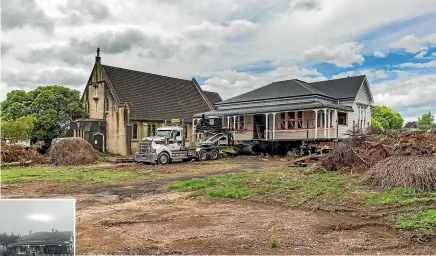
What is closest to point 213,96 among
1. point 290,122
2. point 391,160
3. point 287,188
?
point 290,122

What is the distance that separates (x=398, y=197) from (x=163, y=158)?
16.4 meters

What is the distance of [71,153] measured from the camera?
25312mm

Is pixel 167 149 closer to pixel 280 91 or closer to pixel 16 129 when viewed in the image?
pixel 280 91

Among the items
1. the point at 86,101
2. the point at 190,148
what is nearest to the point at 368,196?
the point at 190,148

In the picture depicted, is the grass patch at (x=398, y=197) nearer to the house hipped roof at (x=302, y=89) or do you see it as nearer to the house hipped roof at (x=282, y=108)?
the house hipped roof at (x=282, y=108)

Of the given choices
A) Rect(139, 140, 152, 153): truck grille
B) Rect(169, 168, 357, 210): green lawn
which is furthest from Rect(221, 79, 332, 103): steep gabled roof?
Rect(169, 168, 357, 210): green lawn

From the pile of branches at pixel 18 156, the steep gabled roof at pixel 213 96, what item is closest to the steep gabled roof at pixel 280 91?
the steep gabled roof at pixel 213 96

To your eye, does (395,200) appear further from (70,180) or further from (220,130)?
(220,130)

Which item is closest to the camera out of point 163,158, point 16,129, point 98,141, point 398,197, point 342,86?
point 398,197

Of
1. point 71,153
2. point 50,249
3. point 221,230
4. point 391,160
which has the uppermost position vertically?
point 391,160

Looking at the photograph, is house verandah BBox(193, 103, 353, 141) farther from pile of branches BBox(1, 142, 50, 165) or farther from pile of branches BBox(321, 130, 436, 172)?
pile of branches BBox(1, 142, 50, 165)

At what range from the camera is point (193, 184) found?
528 inches

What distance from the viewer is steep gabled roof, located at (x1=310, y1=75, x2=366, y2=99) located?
3309 centimetres

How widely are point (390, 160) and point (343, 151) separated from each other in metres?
4.33
